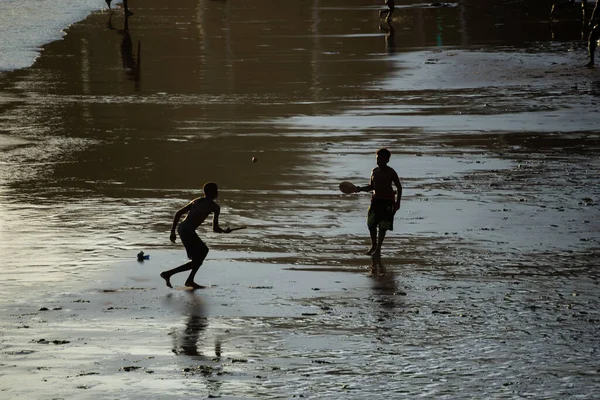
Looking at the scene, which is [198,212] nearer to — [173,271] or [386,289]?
[173,271]

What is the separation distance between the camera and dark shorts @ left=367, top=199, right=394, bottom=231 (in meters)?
14.0

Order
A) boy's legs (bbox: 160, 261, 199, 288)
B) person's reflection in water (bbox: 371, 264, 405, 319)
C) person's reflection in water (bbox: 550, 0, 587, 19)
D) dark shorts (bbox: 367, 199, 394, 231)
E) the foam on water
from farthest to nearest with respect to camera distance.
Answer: person's reflection in water (bbox: 550, 0, 587, 19)
the foam on water
dark shorts (bbox: 367, 199, 394, 231)
boy's legs (bbox: 160, 261, 199, 288)
person's reflection in water (bbox: 371, 264, 405, 319)

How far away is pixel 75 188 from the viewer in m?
18.8

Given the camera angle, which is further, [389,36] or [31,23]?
[31,23]

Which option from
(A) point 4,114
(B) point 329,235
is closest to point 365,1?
(A) point 4,114

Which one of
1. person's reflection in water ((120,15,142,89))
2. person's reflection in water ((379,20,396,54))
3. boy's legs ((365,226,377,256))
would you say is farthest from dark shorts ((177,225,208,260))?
person's reflection in water ((379,20,396,54))

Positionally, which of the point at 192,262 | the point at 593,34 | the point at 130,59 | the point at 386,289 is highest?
the point at 593,34

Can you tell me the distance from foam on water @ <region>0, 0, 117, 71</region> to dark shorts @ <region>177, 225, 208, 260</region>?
25.4 m

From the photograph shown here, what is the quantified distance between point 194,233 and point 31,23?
44644mm

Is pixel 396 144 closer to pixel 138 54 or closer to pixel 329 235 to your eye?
pixel 329 235

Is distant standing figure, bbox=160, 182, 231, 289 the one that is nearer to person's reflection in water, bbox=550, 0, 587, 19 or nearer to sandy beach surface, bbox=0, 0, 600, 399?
sandy beach surface, bbox=0, 0, 600, 399

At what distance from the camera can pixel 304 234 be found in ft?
49.8

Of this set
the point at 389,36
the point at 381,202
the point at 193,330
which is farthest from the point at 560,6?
the point at 193,330

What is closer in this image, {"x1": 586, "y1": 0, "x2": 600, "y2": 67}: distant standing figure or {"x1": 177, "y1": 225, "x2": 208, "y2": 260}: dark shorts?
{"x1": 177, "y1": 225, "x2": 208, "y2": 260}: dark shorts
